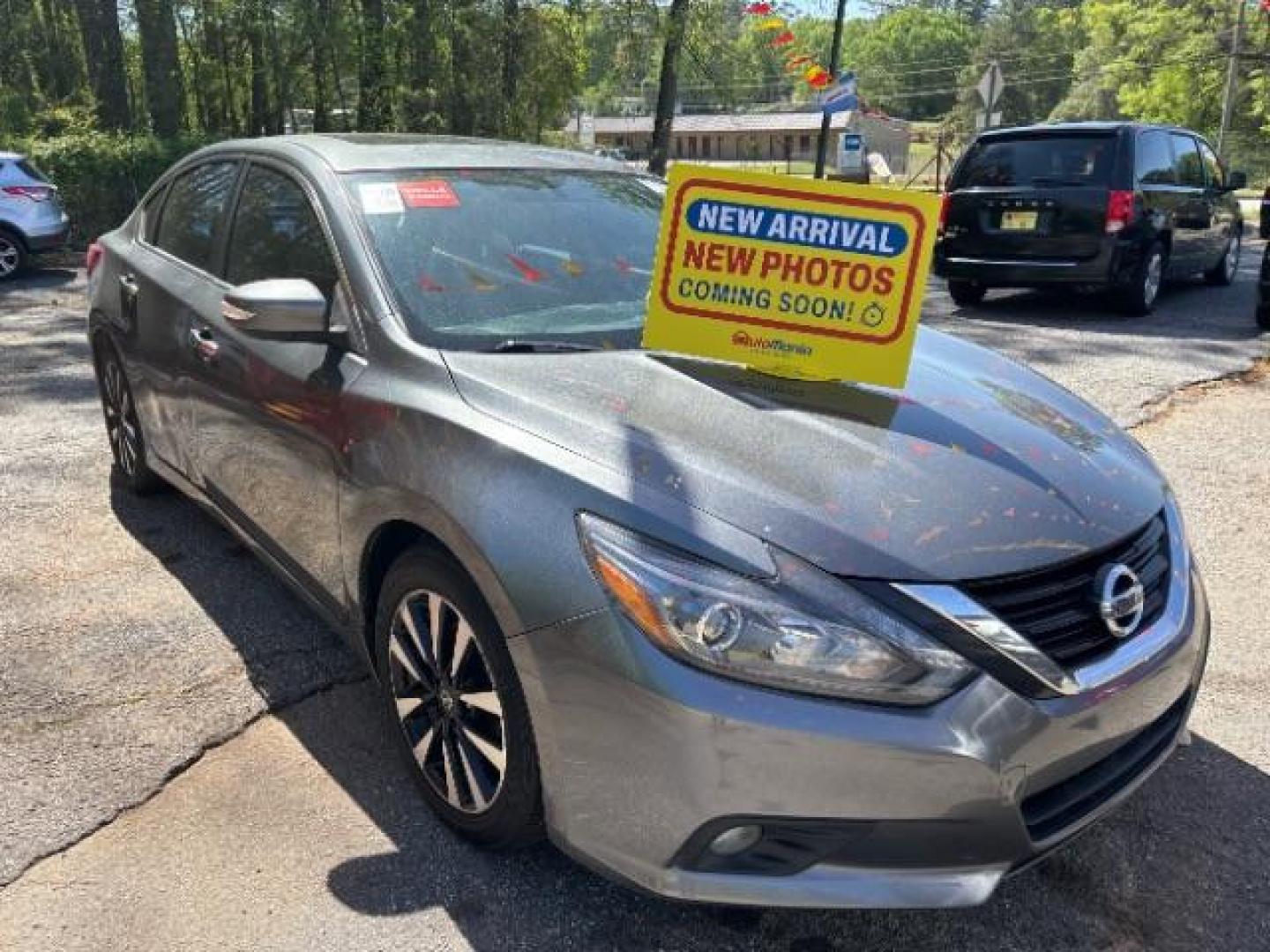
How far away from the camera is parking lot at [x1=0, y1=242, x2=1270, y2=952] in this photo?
229 centimetres

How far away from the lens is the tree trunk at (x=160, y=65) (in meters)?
18.2

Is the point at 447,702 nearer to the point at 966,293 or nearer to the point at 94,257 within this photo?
the point at 94,257

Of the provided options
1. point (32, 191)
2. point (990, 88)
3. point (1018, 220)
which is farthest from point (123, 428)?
point (990, 88)

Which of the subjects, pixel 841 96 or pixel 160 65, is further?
pixel 160 65

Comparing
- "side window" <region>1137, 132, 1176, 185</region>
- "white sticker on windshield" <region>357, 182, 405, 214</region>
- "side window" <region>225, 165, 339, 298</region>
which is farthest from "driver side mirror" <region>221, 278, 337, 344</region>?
"side window" <region>1137, 132, 1176, 185</region>

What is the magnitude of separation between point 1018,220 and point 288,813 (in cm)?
840

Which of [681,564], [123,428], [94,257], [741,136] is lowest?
[741,136]

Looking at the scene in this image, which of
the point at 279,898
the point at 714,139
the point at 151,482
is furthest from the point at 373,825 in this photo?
the point at 714,139

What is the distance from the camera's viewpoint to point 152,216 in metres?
4.45

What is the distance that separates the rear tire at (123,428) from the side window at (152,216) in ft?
1.66

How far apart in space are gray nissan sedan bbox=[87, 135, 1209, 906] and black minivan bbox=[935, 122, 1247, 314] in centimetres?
659

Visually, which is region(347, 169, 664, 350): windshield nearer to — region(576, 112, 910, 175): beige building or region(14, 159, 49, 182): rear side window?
region(14, 159, 49, 182): rear side window

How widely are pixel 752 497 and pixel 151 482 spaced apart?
342cm

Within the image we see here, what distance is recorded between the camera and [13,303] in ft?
35.1
